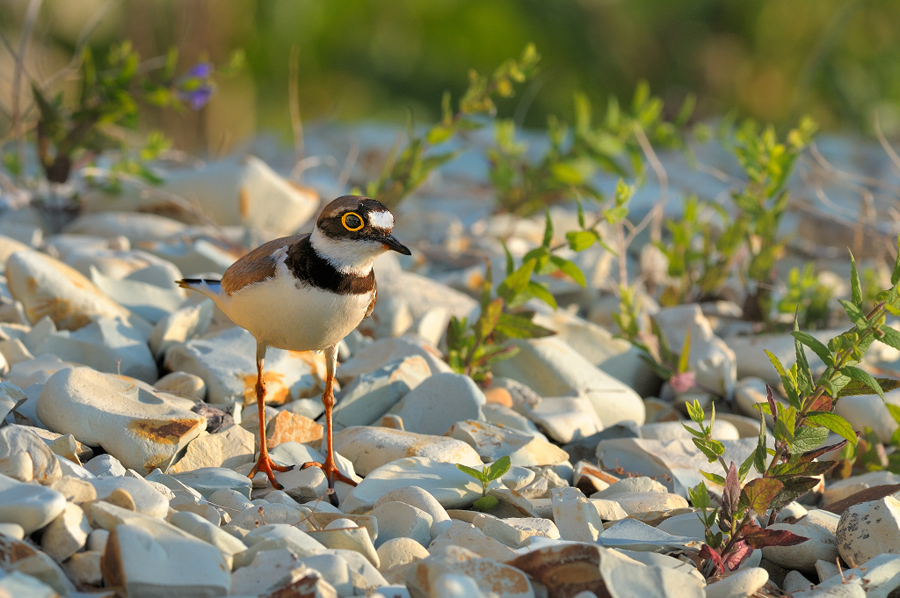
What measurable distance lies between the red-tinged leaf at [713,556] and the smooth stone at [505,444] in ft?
2.67

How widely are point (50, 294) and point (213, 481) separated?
145 cm

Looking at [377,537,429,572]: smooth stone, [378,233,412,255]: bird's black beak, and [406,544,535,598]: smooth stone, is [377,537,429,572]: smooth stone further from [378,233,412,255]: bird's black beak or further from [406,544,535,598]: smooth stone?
[378,233,412,255]: bird's black beak

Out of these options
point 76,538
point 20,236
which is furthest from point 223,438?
point 20,236

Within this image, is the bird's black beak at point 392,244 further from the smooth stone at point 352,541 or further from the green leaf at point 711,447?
the green leaf at point 711,447

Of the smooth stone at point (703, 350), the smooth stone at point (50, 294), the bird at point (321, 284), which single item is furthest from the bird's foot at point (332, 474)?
the smooth stone at point (703, 350)

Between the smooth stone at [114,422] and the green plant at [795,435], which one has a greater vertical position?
the smooth stone at [114,422]

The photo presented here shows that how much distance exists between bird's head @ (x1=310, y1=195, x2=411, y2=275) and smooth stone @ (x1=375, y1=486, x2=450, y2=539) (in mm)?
724

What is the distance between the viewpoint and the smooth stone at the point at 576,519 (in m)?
2.53

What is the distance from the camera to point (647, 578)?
214 centimetres

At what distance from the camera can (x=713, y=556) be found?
7.73ft

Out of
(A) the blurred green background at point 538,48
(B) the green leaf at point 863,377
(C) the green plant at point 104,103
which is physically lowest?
(B) the green leaf at point 863,377

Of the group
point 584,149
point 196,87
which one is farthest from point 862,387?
point 196,87

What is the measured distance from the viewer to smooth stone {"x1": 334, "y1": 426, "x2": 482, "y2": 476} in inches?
117

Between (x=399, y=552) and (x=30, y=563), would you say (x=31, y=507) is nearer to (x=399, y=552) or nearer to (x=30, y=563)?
(x=30, y=563)
